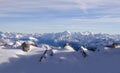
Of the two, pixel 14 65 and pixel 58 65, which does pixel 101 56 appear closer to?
pixel 58 65

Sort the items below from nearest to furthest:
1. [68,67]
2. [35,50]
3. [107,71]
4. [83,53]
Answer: [107,71], [68,67], [83,53], [35,50]

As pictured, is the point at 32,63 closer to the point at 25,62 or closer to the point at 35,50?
the point at 25,62

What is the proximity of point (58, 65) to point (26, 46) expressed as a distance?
18.9m

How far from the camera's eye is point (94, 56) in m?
102

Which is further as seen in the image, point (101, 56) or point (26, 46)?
point (26, 46)

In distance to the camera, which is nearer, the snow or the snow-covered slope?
the snow-covered slope

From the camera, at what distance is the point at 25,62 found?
99938 millimetres

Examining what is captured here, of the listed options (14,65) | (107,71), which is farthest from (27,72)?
(107,71)

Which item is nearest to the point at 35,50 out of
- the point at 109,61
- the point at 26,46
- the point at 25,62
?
the point at 26,46

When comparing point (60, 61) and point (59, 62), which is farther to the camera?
point (60, 61)

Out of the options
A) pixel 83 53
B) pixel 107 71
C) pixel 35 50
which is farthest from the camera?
pixel 35 50

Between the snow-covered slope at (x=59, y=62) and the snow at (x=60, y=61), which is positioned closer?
the snow-covered slope at (x=59, y=62)

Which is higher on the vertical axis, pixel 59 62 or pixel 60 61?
pixel 60 61

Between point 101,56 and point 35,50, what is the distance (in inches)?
896
